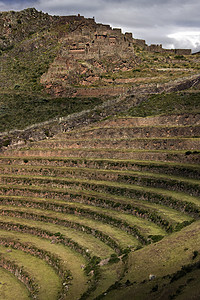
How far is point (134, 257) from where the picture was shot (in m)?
18.9

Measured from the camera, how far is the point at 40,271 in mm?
21500

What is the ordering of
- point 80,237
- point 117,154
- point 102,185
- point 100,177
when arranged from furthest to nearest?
point 117,154, point 100,177, point 102,185, point 80,237

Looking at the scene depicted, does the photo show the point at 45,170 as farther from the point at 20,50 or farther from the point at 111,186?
the point at 20,50

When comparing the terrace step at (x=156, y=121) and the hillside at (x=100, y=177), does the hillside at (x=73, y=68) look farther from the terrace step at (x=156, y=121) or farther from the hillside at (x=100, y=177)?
the terrace step at (x=156, y=121)

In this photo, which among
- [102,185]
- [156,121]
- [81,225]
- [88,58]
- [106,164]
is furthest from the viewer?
[88,58]

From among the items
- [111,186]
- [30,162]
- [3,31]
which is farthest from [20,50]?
[111,186]

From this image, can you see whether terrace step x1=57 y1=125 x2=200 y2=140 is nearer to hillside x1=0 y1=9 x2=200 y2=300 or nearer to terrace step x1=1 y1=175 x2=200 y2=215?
hillside x1=0 y1=9 x2=200 y2=300

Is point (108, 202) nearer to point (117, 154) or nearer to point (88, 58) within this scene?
point (117, 154)

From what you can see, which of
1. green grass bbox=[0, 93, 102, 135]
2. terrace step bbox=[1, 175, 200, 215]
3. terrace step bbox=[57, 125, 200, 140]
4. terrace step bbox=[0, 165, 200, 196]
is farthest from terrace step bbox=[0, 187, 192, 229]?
green grass bbox=[0, 93, 102, 135]

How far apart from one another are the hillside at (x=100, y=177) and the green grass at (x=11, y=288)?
6cm

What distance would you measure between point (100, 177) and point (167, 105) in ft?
54.2

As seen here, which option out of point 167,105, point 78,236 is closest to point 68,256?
point 78,236

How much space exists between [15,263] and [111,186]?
32.9 ft

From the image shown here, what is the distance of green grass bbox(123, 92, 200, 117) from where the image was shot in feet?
141
